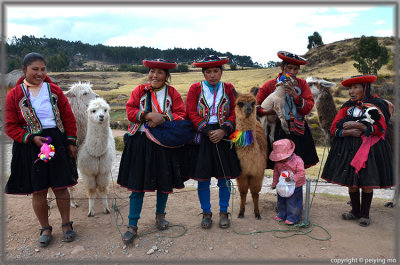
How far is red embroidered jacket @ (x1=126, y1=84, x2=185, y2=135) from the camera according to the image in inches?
125

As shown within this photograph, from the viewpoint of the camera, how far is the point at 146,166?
10.3 ft

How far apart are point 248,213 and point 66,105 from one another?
9.23 ft

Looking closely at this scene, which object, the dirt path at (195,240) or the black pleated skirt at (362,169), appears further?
the black pleated skirt at (362,169)

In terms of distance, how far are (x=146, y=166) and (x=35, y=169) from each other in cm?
119

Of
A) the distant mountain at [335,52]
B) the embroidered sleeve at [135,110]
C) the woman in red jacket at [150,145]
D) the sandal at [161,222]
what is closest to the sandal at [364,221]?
the woman in red jacket at [150,145]

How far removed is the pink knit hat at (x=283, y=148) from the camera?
11.7ft

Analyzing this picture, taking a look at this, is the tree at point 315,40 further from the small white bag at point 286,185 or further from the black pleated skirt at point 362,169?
the small white bag at point 286,185

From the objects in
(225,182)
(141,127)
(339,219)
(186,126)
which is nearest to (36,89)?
(141,127)

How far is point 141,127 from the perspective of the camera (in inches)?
127

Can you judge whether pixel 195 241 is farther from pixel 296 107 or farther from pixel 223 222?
pixel 296 107

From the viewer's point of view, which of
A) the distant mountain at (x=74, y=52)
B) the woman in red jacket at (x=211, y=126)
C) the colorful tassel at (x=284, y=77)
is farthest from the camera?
the distant mountain at (x=74, y=52)

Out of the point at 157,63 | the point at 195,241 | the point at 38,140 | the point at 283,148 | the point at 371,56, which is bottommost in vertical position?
the point at 195,241

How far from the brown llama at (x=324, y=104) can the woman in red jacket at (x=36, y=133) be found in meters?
3.85

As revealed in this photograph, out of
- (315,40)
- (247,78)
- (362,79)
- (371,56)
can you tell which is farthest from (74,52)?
(315,40)
